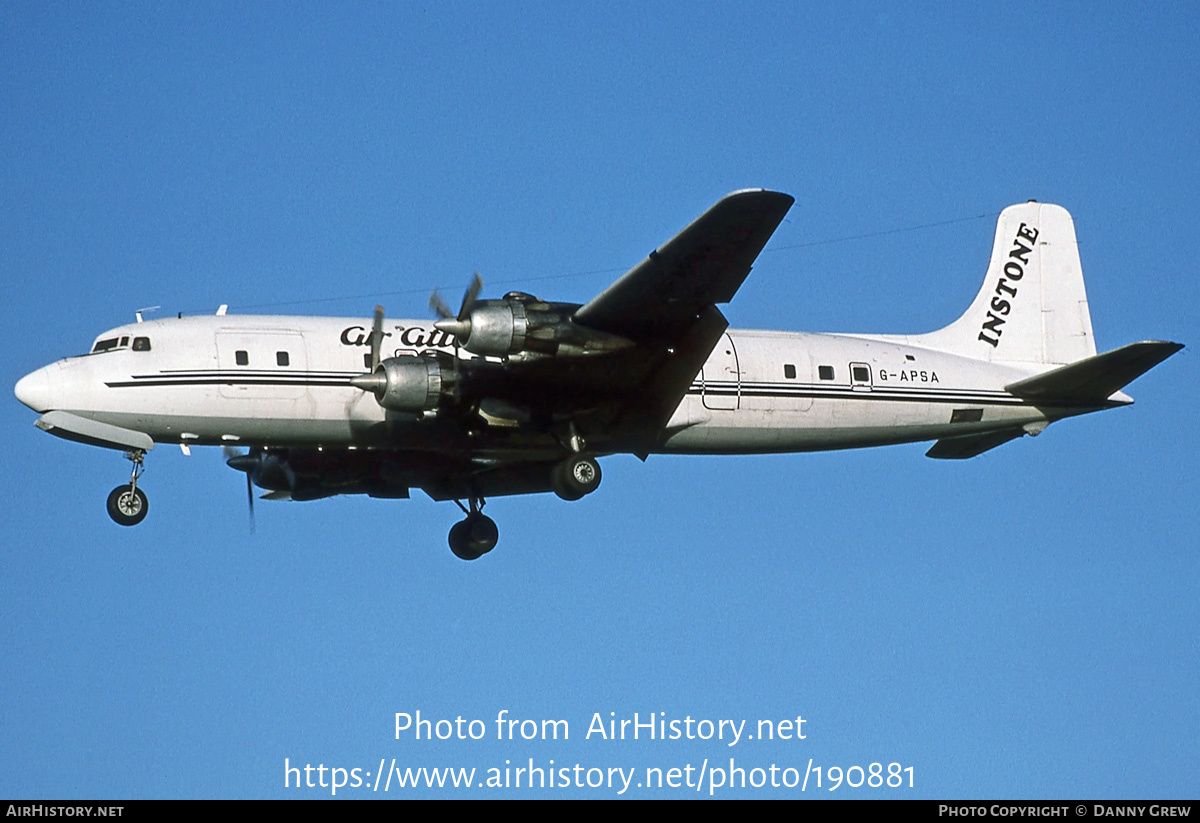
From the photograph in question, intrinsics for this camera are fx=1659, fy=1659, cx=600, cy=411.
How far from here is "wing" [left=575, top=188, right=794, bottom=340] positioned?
2070cm

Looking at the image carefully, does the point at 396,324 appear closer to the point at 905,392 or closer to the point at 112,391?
the point at 112,391

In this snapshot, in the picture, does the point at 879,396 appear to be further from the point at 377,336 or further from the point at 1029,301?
the point at 377,336

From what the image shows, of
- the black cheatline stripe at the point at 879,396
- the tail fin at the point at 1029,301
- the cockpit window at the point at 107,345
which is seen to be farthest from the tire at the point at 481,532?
the tail fin at the point at 1029,301

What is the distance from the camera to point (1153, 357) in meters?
23.7

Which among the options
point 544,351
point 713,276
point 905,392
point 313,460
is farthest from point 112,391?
point 905,392

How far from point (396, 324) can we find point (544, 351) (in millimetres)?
2657

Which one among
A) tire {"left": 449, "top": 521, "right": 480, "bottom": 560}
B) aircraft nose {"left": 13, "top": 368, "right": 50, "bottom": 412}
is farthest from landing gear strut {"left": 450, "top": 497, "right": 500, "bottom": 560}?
aircraft nose {"left": 13, "top": 368, "right": 50, "bottom": 412}

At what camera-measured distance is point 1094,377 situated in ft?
80.8

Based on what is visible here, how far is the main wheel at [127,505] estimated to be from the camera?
22281 millimetres

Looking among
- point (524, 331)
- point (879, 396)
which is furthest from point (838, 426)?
point (524, 331)

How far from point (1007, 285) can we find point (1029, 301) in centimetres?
44

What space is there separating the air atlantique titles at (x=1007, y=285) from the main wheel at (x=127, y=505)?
13146mm

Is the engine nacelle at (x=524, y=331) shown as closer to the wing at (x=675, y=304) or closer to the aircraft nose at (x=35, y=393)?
the wing at (x=675, y=304)

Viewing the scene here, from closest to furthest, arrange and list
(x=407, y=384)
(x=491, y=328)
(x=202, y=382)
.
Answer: (x=491, y=328) → (x=407, y=384) → (x=202, y=382)
